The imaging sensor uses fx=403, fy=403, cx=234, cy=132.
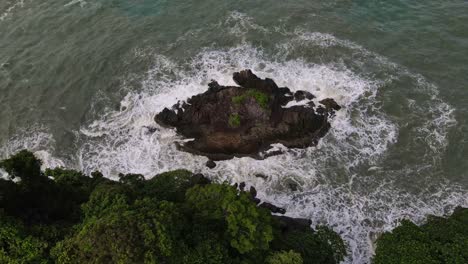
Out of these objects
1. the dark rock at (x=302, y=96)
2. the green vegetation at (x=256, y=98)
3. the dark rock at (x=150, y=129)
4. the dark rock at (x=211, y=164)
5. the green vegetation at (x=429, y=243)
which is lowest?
the dark rock at (x=211, y=164)

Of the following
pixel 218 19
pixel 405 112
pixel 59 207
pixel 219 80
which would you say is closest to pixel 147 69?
pixel 219 80

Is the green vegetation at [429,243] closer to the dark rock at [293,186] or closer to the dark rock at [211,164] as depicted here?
the dark rock at [293,186]

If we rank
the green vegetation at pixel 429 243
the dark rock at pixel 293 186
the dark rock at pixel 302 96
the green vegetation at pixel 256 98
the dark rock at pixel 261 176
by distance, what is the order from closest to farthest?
the green vegetation at pixel 429 243
the dark rock at pixel 293 186
the dark rock at pixel 261 176
the green vegetation at pixel 256 98
the dark rock at pixel 302 96

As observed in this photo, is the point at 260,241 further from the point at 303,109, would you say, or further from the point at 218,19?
the point at 218,19

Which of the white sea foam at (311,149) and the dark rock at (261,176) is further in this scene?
the dark rock at (261,176)

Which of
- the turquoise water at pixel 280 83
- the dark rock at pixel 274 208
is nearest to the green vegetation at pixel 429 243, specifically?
the turquoise water at pixel 280 83

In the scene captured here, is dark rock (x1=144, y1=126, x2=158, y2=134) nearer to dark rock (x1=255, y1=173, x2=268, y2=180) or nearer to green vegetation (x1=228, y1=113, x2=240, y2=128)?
green vegetation (x1=228, y1=113, x2=240, y2=128)

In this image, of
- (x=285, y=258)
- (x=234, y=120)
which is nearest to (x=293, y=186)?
(x=234, y=120)

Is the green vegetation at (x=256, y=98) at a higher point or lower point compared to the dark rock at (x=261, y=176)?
higher
